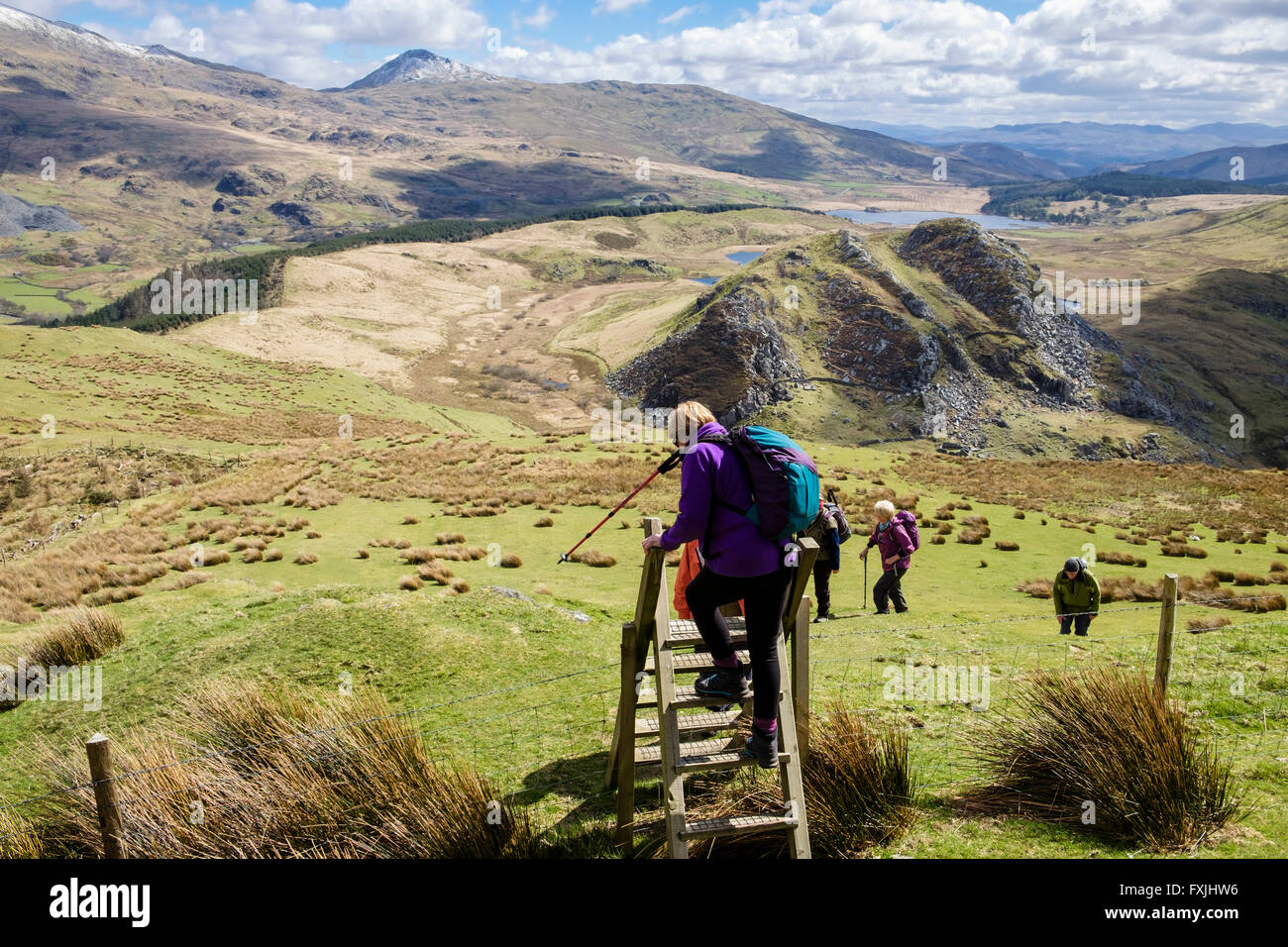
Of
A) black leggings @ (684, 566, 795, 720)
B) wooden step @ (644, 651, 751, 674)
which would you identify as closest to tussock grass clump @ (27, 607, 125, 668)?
wooden step @ (644, 651, 751, 674)

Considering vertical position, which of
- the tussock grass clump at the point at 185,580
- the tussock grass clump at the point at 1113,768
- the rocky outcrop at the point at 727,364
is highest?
the rocky outcrop at the point at 727,364

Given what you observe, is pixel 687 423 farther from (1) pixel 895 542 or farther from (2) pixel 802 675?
(1) pixel 895 542

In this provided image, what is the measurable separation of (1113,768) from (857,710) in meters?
3.04

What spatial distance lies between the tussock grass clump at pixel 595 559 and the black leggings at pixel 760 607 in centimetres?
1599

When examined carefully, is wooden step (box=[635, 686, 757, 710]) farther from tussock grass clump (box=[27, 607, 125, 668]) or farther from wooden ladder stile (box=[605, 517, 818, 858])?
tussock grass clump (box=[27, 607, 125, 668])

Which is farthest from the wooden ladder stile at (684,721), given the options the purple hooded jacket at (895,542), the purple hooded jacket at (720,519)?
A: the purple hooded jacket at (895,542)

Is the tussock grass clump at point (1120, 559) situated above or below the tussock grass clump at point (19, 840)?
below

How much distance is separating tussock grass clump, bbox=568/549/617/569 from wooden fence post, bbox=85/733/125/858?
54.2ft

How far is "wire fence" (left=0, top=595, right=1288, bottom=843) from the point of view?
6.96m

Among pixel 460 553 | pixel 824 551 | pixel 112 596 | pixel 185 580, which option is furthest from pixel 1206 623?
pixel 112 596

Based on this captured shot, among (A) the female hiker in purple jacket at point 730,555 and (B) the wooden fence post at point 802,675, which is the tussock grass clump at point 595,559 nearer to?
(B) the wooden fence post at point 802,675

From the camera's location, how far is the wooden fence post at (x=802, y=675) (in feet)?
22.3

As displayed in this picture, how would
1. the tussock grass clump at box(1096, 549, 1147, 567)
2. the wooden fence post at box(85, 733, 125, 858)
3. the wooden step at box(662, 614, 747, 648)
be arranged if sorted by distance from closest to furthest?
the wooden fence post at box(85, 733, 125, 858), the wooden step at box(662, 614, 747, 648), the tussock grass clump at box(1096, 549, 1147, 567)

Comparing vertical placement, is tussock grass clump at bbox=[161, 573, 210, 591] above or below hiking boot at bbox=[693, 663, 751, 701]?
below
